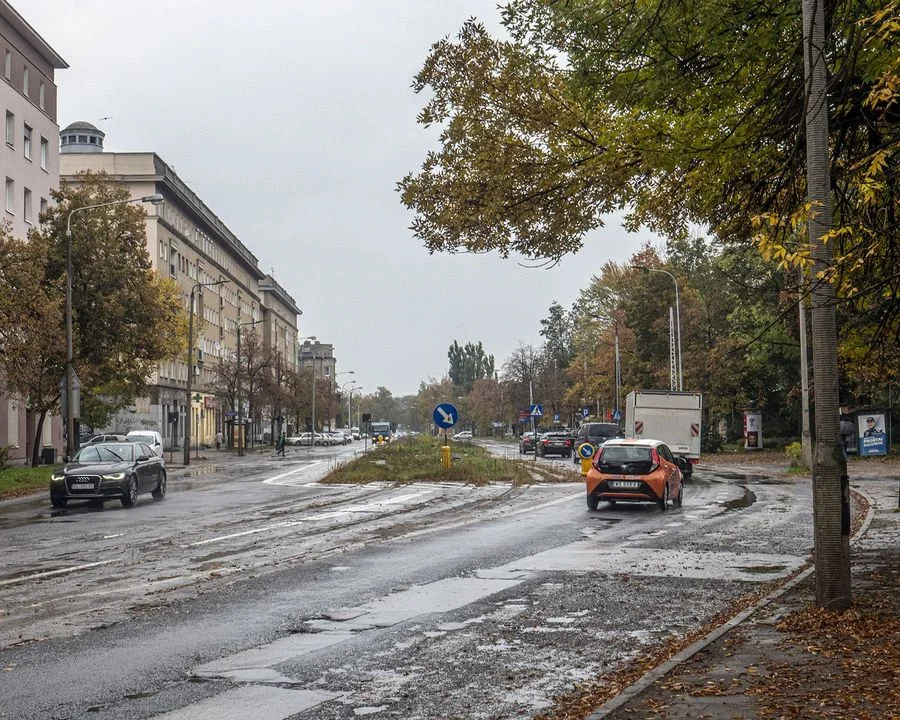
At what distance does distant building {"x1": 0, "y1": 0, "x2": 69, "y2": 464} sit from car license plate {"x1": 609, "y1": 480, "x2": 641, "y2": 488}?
1290 inches

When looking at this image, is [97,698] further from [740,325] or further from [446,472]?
[740,325]

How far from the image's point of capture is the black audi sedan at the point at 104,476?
26.3 metres

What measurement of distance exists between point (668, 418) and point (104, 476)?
20.5 m

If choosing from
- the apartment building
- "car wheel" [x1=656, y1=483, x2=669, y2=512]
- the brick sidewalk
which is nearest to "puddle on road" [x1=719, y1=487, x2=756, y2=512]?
"car wheel" [x1=656, y1=483, x2=669, y2=512]

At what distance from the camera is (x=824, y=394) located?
32.1 ft

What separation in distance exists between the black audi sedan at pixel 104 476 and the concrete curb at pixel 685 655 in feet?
58.9

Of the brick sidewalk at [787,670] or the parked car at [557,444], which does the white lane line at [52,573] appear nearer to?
the brick sidewalk at [787,670]

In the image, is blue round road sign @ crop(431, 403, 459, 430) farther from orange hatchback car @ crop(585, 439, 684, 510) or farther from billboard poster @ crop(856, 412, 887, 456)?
billboard poster @ crop(856, 412, 887, 456)

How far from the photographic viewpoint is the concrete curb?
673cm

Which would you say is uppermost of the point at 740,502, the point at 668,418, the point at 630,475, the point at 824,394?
the point at 824,394

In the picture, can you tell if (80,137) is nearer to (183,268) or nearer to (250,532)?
(183,268)

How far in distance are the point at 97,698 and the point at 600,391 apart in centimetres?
8128

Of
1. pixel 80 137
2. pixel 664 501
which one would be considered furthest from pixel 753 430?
pixel 80 137

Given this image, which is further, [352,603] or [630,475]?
[630,475]
